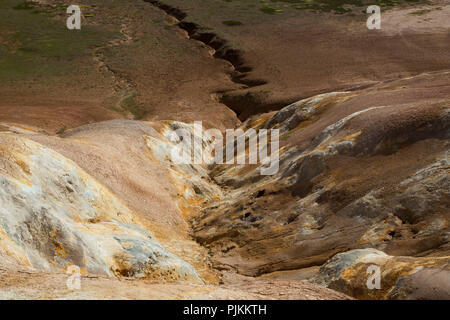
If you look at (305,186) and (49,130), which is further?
(49,130)

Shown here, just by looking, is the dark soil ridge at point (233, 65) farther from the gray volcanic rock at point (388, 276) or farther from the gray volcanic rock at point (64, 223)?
the gray volcanic rock at point (388, 276)

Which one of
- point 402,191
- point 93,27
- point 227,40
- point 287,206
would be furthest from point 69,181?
point 93,27

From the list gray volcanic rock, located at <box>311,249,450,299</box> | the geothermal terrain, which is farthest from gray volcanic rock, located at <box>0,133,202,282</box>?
gray volcanic rock, located at <box>311,249,450,299</box>

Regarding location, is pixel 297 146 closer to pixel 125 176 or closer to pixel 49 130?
pixel 125 176

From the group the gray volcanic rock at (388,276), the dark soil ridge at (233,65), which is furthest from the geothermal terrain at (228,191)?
the dark soil ridge at (233,65)

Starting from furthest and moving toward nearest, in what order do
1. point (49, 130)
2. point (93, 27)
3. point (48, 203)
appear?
1. point (93, 27)
2. point (49, 130)
3. point (48, 203)

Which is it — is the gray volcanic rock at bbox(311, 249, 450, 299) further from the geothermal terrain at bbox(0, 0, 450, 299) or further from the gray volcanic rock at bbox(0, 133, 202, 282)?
the gray volcanic rock at bbox(0, 133, 202, 282)
